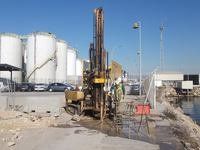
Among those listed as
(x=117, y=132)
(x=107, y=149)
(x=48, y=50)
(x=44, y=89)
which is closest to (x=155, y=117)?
(x=117, y=132)

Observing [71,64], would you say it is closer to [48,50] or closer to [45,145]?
[48,50]

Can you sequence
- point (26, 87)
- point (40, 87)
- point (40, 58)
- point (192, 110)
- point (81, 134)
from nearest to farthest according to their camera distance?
point (81, 134)
point (192, 110)
point (40, 87)
point (26, 87)
point (40, 58)

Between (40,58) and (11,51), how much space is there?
5.50 meters

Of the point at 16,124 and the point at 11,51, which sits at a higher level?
the point at 11,51

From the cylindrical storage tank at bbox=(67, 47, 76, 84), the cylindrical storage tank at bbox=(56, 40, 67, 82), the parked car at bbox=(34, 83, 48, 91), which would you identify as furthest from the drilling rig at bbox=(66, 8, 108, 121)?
the cylindrical storage tank at bbox=(67, 47, 76, 84)

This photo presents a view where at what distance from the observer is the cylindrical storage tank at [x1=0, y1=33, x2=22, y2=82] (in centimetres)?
7181

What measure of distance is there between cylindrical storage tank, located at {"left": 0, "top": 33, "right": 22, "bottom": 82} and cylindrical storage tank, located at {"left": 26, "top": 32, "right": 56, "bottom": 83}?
5.66 ft

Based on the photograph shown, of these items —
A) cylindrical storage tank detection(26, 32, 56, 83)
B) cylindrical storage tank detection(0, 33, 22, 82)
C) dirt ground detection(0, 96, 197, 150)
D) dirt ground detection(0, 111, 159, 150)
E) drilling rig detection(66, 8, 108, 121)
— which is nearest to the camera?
dirt ground detection(0, 111, 159, 150)

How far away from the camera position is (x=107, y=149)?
44.8 feet

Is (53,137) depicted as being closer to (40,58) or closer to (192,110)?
(192,110)

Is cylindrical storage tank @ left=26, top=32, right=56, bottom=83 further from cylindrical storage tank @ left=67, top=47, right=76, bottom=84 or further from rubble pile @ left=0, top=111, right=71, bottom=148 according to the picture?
rubble pile @ left=0, top=111, right=71, bottom=148

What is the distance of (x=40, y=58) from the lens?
72188 millimetres

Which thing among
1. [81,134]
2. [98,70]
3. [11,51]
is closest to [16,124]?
[81,134]

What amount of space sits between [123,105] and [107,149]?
1803 centimetres
